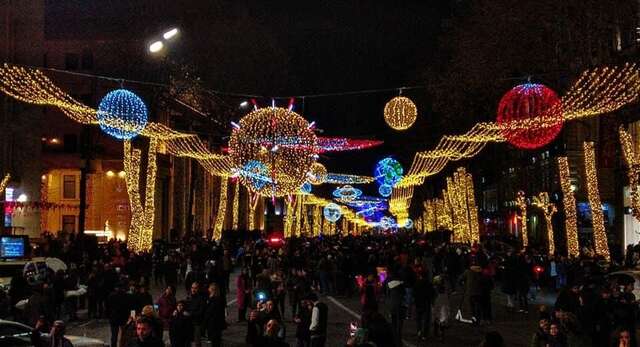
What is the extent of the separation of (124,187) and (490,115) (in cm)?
2319

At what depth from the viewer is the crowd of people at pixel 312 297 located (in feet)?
41.9

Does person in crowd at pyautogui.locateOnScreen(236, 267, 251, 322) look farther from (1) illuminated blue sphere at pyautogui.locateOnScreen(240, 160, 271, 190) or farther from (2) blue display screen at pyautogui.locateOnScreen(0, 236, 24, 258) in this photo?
(2) blue display screen at pyautogui.locateOnScreen(0, 236, 24, 258)

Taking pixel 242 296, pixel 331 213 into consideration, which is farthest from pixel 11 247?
pixel 331 213

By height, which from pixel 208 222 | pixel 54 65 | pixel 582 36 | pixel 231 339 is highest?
pixel 54 65

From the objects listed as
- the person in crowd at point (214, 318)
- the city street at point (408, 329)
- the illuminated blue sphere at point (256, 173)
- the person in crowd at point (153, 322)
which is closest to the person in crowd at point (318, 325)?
the person in crowd at point (214, 318)

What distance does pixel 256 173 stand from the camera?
3325 cm

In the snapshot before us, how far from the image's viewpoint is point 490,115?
45.3m

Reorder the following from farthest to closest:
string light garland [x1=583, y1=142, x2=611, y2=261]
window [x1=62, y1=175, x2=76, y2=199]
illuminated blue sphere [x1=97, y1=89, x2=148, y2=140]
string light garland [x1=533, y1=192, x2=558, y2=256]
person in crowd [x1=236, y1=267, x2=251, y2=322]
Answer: window [x1=62, y1=175, x2=76, y2=199], string light garland [x1=533, y1=192, x2=558, y2=256], string light garland [x1=583, y1=142, x2=611, y2=261], illuminated blue sphere [x1=97, y1=89, x2=148, y2=140], person in crowd [x1=236, y1=267, x2=251, y2=322]

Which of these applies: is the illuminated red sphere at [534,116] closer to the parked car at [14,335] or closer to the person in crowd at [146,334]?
the parked car at [14,335]

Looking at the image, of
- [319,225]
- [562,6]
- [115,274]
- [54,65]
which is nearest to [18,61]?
[54,65]

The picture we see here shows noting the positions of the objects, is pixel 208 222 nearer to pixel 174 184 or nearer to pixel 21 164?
pixel 174 184

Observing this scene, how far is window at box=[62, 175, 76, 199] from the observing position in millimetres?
55469

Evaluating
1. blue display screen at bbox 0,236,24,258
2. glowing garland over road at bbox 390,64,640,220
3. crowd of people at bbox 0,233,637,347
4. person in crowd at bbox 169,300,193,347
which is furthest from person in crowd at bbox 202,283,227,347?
blue display screen at bbox 0,236,24,258

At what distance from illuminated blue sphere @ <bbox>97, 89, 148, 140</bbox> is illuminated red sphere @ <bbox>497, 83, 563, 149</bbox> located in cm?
1155
